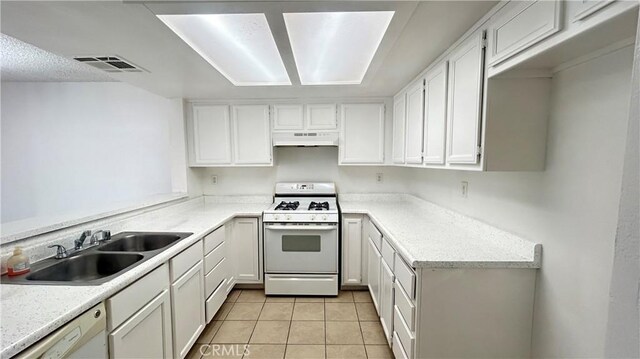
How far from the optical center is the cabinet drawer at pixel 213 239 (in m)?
2.14

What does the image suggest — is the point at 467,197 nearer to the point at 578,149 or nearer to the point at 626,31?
the point at 578,149

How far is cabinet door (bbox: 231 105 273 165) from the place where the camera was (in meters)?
2.98

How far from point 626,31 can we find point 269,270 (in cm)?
285

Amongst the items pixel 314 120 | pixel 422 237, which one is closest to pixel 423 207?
pixel 422 237

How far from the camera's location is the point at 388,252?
193cm

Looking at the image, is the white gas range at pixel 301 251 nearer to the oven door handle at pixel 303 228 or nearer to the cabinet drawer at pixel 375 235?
the oven door handle at pixel 303 228

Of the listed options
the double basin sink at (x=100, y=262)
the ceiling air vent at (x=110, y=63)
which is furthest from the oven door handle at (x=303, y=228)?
the ceiling air vent at (x=110, y=63)

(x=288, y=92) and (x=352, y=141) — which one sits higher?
(x=288, y=92)

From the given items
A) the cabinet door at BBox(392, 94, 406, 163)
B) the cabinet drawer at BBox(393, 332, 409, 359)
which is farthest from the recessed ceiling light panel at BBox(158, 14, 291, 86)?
the cabinet drawer at BBox(393, 332, 409, 359)

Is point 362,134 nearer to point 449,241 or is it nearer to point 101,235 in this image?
point 449,241

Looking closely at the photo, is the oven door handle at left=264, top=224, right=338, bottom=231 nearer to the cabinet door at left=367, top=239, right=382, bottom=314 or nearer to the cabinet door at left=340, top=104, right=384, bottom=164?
the cabinet door at left=367, top=239, right=382, bottom=314

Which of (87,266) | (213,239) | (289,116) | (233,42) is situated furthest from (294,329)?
(233,42)

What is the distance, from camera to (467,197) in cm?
194

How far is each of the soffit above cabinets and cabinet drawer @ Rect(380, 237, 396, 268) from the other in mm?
1403
